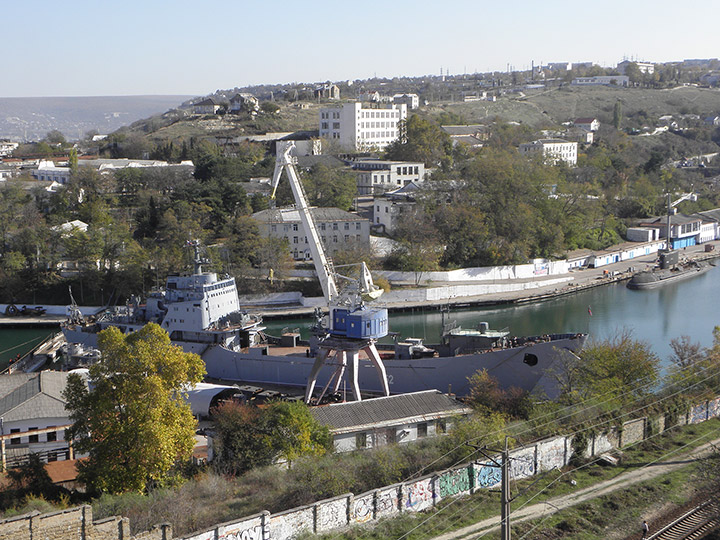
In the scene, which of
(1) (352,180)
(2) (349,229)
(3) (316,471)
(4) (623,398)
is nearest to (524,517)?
(3) (316,471)

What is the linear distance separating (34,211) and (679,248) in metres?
32.9

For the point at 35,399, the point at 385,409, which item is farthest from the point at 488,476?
the point at 35,399

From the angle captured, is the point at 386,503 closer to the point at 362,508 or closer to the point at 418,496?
the point at 362,508

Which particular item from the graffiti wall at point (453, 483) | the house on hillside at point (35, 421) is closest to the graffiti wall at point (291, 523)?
the graffiti wall at point (453, 483)

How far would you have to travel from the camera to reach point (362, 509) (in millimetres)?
12789

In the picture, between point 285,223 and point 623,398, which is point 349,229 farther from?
point 623,398

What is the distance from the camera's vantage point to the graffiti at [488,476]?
14.1 meters

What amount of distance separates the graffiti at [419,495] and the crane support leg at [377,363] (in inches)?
229

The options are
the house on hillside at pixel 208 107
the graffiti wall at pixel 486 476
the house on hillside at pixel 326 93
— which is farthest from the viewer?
the house on hillside at pixel 326 93

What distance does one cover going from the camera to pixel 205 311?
2245 centimetres

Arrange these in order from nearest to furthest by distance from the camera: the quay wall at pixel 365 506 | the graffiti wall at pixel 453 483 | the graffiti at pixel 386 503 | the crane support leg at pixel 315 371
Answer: the quay wall at pixel 365 506, the graffiti at pixel 386 503, the graffiti wall at pixel 453 483, the crane support leg at pixel 315 371

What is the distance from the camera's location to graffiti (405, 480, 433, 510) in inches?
521

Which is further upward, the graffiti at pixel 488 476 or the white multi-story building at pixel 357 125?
the white multi-story building at pixel 357 125

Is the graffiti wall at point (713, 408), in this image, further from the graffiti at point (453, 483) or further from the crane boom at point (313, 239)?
the crane boom at point (313, 239)
